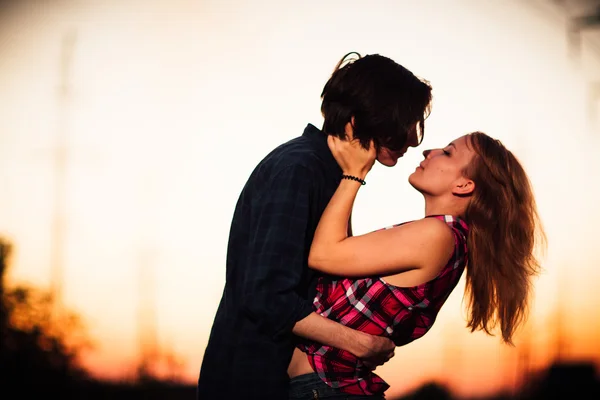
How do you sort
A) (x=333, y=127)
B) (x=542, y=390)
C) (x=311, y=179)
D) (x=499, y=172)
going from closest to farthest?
1. (x=311, y=179)
2. (x=333, y=127)
3. (x=499, y=172)
4. (x=542, y=390)

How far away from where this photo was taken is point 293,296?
228cm

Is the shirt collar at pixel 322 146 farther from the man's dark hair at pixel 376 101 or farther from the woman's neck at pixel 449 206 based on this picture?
the woman's neck at pixel 449 206

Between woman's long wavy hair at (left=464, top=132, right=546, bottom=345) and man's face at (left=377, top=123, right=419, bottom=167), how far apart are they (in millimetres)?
311

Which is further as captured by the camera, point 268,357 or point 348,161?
point 348,161

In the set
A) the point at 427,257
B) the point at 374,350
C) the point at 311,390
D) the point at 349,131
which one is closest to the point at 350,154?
the point at 349,131

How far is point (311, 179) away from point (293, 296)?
1.18 ft

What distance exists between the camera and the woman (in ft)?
8.13

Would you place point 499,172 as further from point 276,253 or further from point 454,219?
point 276,253

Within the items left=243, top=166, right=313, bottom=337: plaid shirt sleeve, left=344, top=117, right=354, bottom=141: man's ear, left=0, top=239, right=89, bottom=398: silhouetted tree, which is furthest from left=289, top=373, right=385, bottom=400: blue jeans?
left=0, top=239, right=89, bottom=398: silhouetted tree

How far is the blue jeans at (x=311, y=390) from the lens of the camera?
2445mm

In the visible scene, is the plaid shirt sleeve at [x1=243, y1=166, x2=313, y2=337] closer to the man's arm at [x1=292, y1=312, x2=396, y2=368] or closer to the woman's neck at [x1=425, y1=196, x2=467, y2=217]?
the man's arm at [x1=292, y1=312, x2=396, y2=368]

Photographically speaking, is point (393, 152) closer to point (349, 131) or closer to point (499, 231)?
point (349, 131)

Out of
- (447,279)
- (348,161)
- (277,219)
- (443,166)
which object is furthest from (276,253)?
(443,166)

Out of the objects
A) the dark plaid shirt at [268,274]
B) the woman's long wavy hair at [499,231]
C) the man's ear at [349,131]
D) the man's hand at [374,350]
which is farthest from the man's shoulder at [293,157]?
the woman's long wavy hair at [499,231]
